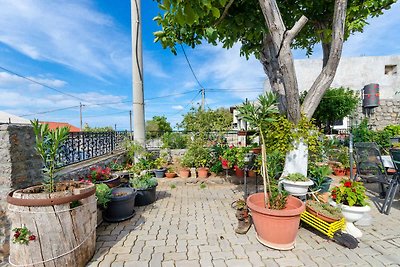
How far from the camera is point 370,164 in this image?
11.2ft

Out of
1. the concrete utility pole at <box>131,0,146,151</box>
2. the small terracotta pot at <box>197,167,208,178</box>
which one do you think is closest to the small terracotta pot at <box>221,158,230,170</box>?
the small terracotta pot at <box>197,167,208,178</box>

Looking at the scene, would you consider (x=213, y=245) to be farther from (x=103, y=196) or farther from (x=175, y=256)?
(x=103, y=196)

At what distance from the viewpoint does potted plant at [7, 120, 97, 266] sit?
169 cm

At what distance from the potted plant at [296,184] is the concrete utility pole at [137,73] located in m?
4.05

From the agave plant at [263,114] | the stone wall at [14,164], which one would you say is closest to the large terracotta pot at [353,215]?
the agave plant at [263,114]

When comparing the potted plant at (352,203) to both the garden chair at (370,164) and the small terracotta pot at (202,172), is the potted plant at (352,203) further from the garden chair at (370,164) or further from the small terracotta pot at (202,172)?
the small terracotta pot at (202,172)

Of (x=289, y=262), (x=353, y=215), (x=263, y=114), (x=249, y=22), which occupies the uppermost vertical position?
(x=249, y=22)

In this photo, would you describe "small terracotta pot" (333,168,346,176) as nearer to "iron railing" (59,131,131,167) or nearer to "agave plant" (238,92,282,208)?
"agave plant" (238,92,282,208)

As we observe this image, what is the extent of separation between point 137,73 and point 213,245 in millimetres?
4702

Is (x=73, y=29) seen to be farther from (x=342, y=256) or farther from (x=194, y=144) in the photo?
(x=342, y=256)

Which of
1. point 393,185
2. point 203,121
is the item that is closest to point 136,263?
point 393,185

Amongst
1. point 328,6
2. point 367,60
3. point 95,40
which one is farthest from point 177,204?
point 367,60

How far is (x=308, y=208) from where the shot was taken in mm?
2598

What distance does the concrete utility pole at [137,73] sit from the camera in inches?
206
